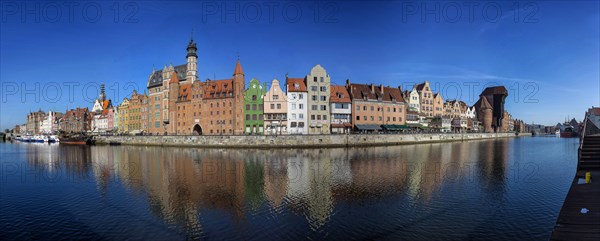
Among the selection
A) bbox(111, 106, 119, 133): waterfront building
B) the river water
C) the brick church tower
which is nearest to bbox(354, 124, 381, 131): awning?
the brick church tower

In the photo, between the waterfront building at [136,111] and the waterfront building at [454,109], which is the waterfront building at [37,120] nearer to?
the waterfront building at [136,111]

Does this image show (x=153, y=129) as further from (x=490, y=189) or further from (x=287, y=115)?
(x=490, y=189)

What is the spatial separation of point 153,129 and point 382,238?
96086mm

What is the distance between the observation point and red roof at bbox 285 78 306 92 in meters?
74.9

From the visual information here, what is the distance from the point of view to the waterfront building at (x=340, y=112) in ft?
253

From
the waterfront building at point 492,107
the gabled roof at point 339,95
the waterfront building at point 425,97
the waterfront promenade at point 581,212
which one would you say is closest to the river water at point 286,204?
the waterfront promenade at point 581,212

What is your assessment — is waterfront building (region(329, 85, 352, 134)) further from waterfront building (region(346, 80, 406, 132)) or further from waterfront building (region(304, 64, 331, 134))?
waterfront building (region(304, 64, 331, 134))

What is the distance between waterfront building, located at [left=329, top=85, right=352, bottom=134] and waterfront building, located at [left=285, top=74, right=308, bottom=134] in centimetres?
687

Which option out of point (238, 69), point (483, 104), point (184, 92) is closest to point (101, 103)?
point (184, 92)

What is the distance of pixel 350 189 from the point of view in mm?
23625

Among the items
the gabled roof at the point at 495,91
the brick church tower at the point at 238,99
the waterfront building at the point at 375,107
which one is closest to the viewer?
the brick church tower at the point at 238,99

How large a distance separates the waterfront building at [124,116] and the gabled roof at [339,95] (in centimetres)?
7968

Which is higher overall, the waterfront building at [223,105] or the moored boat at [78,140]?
the waterfront building at [223,105]

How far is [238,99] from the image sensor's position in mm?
76438
